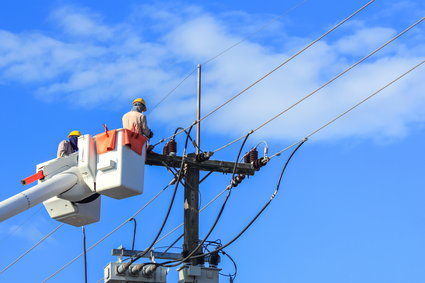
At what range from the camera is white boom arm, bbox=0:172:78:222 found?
773 inches

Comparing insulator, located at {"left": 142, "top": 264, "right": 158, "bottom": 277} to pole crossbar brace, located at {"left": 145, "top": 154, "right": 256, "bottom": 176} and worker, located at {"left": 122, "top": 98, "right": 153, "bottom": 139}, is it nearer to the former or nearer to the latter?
pole crossbar brace, located at {"left": 145, "top": 154, "right": 256, "bottom": 176}

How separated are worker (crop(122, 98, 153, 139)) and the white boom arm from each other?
149cm

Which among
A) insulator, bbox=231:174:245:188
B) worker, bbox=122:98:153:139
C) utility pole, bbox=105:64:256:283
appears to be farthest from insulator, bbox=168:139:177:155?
insulator, bbox=231:174:245:188

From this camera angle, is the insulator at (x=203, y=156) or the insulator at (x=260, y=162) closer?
the insulator at (x=203, y=156)

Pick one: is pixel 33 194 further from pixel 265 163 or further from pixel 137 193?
pixel 265 163

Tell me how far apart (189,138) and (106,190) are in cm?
234

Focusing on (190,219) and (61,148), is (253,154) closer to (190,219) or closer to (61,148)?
(190,219)

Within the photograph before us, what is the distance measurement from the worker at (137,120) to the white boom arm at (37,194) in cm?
149

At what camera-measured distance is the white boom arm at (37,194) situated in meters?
19.6

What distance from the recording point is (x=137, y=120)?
21.8 meters

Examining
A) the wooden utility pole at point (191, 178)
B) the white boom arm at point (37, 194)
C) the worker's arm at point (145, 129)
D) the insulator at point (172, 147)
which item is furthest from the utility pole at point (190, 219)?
the white boom arm at point (37, 194)

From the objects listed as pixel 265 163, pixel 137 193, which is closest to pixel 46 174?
pixel 137 193

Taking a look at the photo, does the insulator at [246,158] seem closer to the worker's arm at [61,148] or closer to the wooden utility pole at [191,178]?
the wooden utility pole at [191,178]

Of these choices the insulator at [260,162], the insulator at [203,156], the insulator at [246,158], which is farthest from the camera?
the insulator at [246,158]
